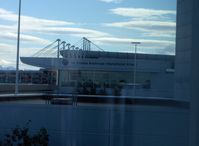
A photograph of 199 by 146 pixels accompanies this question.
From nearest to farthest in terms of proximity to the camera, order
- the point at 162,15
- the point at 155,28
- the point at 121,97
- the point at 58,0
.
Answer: the point at 162,15 < the point at 155,28 < the point at 58,0 < the point at 121,97

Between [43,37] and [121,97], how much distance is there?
3.36 ft

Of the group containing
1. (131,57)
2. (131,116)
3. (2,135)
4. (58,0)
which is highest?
(58,0)

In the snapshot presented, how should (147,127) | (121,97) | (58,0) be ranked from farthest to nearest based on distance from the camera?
1. (121,97)
2. (147,127)
3. (58,0)

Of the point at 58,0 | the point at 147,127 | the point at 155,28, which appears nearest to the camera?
the point at 155,28

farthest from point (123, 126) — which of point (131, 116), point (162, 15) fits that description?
point (162, 15)

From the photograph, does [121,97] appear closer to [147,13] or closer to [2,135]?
[147,13]

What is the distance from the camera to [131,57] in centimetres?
395

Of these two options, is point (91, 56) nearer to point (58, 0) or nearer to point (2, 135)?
point (58, 0)

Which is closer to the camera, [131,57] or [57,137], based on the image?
[131,57]

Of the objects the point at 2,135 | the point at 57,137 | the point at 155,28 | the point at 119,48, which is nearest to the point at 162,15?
the point at 155,28

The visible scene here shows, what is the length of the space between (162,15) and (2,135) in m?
3.07

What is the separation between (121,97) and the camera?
14.3 feet

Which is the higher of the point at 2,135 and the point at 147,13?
the point at 147,13

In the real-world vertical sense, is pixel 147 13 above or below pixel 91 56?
above
